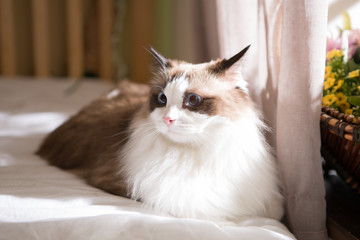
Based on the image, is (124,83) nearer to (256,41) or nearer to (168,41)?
(256,41)

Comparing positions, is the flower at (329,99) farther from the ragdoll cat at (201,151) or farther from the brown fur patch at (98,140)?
the brown fur patch at (98,140)

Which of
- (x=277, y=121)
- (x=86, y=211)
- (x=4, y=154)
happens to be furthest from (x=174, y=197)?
(x=4, y=154)

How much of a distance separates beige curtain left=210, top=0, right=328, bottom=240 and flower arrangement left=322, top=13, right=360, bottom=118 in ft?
0.58

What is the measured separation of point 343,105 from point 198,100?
48 centimetres

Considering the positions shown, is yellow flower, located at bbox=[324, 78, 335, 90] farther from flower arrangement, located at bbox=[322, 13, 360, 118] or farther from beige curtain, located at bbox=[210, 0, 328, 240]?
beige curtain, located at bbox=[210, 0, 328, 240]

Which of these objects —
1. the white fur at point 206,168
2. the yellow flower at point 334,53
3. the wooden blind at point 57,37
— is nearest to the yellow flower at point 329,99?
the yellow flower at point 334,53

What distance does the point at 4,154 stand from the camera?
127cm

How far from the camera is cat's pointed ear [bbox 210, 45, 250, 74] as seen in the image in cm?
86

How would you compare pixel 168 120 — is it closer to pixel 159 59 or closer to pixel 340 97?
pixel 159 59

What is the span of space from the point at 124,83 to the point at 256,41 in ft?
2.22

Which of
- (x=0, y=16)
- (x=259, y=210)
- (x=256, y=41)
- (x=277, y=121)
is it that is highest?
(x=0, y=16)

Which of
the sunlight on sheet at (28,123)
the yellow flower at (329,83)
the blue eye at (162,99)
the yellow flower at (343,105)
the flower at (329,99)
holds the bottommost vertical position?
the sunlight on sheet at (28,123)

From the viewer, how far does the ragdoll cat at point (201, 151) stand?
0.87m

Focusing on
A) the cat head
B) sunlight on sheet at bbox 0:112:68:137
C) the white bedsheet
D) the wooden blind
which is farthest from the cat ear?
the wooden blind
